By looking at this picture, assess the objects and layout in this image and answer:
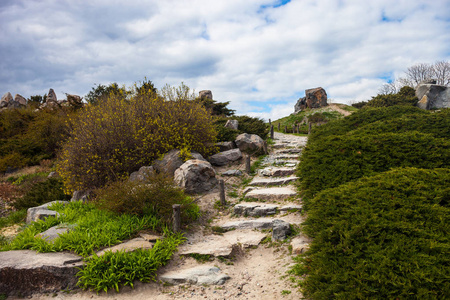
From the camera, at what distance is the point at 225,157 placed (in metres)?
11.5

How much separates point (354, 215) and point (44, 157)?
19608mm

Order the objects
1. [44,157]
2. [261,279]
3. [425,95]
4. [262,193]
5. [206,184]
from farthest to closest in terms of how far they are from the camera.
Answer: [425,95] → [44,157] → [206,184] → [262,193] → [261,279]

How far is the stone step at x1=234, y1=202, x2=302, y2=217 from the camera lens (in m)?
7.20

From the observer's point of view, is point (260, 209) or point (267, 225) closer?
point (267, 225)

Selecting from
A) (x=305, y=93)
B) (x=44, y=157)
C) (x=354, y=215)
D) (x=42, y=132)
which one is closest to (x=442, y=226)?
(x=354, y=215)

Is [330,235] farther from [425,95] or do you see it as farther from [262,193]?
[425,95]

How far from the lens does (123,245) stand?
5.39 m

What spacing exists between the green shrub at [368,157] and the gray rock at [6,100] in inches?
1685

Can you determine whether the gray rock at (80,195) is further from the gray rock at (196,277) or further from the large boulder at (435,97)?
the large boulder at (435,97)

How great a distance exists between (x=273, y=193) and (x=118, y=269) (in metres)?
4.99

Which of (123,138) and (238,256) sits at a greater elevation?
(123,138)

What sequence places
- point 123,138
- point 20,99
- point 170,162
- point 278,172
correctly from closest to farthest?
1. point 123,138
2. point 170,162
3. point 278,172
4. point 20,99

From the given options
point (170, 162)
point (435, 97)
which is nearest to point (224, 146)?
point (170, 162)

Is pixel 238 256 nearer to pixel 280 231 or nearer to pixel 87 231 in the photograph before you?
pixel 280 231
